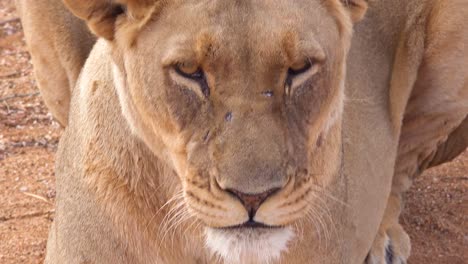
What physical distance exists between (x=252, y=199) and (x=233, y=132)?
130 millimetres

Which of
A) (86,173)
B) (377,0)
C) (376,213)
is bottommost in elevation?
(376,213)

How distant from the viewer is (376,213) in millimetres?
2838

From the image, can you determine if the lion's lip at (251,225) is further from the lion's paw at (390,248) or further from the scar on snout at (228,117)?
the lion's paw at (390,248)

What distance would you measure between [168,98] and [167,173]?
0.27m

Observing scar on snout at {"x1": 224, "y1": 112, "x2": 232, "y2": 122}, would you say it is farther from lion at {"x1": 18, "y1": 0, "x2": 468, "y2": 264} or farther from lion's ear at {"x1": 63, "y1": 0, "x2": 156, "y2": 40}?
lion's ear at {"x1": 63, "y1": 0, "x2": 156, "y2": 40}

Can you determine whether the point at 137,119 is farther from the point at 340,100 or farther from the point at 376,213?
the point at 376,213

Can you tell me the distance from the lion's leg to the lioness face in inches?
42.9

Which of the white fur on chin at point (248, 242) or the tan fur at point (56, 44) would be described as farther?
the tan fur at point (56, 44)

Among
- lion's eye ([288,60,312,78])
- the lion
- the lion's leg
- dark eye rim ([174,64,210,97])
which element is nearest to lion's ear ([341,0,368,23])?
the lion

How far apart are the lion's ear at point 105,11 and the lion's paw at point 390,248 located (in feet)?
4.11

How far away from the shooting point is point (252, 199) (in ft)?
6.21

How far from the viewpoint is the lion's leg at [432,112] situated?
122 inches

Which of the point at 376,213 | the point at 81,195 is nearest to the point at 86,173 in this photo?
the point at 81,195

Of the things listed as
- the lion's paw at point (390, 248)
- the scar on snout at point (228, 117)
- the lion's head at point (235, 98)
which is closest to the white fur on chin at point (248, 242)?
the lion's head at point (235, 98)
